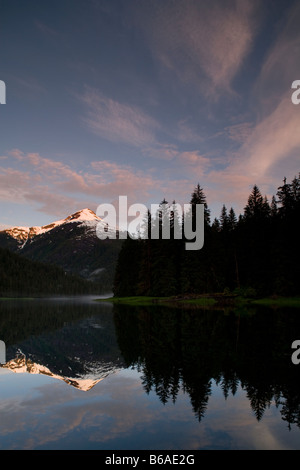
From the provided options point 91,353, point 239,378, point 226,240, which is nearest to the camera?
point 239,378

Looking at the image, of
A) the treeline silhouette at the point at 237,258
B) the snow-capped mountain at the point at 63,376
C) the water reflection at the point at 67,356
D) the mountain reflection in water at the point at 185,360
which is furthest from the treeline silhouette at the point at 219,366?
the treeline silhouette at the point at 237,258

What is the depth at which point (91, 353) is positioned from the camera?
1850cm

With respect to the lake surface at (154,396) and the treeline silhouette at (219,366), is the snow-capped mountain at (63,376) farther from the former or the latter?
the treeline silhouette at (219,366)

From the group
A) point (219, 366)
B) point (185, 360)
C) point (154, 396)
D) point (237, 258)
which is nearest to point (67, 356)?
point (185, 360)

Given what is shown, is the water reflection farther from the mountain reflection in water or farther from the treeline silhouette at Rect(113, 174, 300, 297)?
the treeline silhouette at Rect(113, 174, 300, 297)

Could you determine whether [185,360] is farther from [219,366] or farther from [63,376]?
[63,376]

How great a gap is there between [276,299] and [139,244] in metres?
46.0

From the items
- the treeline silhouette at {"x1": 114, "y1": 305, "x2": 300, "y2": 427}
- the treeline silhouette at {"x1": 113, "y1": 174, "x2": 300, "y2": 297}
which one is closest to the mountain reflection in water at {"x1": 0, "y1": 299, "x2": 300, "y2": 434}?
the treeline silhouette at {"x1": 114, "y1": 305, "x2": 300, "y2": 427}

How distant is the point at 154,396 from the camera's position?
1025 cm

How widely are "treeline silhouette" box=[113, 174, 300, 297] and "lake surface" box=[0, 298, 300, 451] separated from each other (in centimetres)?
4345

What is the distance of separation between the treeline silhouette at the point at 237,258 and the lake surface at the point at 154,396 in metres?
43.5

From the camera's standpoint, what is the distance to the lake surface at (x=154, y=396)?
719 centimetres
